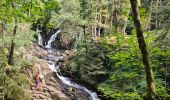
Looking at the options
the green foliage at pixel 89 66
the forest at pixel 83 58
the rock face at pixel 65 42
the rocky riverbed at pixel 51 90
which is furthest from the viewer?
the rock face at pixel 65 42

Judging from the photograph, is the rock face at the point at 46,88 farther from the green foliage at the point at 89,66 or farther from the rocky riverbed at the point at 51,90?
the green foliage at the point at 89,66

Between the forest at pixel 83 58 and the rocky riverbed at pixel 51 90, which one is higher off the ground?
the forest at pixel 83 58

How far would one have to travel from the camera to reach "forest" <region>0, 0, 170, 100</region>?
25.8ft

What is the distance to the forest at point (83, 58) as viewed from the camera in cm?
787

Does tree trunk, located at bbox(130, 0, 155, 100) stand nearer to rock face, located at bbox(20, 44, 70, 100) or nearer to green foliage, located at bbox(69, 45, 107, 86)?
rock face, located at bbox(20, 44, 70, 100)

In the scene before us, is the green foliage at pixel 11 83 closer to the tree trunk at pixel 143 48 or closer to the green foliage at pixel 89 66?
the green foliage at pixel 89 66

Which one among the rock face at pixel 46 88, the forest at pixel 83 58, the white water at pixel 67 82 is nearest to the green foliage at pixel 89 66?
the forest at pixel 83 58

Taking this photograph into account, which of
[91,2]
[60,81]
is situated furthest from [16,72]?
[91,2]

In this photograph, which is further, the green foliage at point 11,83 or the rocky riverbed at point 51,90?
the rocky riverbed at point 51,90

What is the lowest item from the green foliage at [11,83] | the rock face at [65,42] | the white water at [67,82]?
the white water at [67,82]

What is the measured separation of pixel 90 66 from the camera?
25.2 metres

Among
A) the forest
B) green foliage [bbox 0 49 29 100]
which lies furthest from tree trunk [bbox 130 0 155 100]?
green foliage [bbox 0 49 29 100]

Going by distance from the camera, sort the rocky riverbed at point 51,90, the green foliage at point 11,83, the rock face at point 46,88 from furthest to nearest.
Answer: the rocky riverbed at point 51,90
the rock face at point 46,88
the green foliage at point 11,83

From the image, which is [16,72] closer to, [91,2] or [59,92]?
[59,92]
